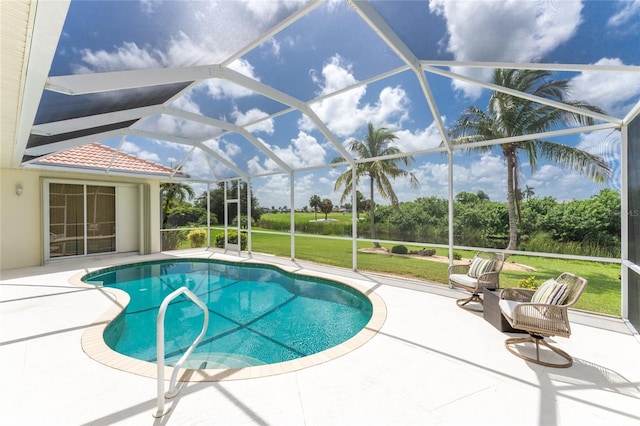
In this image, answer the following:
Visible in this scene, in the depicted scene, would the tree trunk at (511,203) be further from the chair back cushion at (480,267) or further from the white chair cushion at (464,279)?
the white chair cushion at (464,279)

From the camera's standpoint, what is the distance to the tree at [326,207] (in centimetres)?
1850

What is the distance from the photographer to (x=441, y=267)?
47.1 feet

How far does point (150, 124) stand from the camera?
795 cm

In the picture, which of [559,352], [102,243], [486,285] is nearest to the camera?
[559,352]

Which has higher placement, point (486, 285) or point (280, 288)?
point (486, 285)

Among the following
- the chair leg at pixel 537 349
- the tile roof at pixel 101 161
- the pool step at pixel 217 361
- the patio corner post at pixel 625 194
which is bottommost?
the pool step at pixel 217 361

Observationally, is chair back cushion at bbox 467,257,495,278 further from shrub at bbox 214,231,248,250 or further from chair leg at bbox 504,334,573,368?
shrub at bbox 214,231,248,250

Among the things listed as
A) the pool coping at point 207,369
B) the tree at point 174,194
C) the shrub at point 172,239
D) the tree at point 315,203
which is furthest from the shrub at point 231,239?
the pool coping at point 207,369

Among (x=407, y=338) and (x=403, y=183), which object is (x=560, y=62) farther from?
(x=403, y=183)

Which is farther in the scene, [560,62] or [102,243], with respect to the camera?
[102,243]

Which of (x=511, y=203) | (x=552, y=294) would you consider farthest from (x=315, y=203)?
(x=552, y=294)

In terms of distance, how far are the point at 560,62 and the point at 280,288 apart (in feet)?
24.4

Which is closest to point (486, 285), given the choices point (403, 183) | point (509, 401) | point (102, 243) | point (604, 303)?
point (509, 401)

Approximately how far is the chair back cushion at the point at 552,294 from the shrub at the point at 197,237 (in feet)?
46.0
